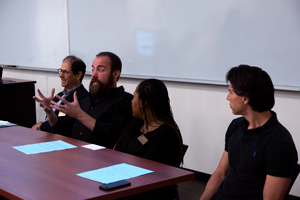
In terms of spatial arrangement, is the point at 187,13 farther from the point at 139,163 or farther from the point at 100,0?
the point at 139,163

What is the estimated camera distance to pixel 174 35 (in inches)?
142

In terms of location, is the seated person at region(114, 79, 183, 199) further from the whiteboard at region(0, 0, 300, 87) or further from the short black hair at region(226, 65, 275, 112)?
the whiteboard at region(0, 0, 300, 87)

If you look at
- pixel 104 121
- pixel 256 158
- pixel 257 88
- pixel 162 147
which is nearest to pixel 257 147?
pixel 256 158

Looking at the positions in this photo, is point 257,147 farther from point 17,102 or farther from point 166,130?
point 17,102

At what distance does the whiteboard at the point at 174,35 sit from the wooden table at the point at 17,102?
2.45 ft

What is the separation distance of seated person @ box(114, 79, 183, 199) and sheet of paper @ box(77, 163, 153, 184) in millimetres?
271

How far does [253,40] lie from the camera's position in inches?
122

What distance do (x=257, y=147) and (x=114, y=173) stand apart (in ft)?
2.15

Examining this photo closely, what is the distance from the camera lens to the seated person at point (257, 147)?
1438mm

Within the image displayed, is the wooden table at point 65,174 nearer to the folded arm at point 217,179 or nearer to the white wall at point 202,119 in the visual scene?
the folded arm at point 217,179

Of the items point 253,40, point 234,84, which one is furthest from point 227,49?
point 234,84

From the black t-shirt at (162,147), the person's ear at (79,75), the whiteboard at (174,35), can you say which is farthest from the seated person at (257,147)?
the person's ear at (79,75)

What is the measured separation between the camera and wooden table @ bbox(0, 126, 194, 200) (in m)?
1.36

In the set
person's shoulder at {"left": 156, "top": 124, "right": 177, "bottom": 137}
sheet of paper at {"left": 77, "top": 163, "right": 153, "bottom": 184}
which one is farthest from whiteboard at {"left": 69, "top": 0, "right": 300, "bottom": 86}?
sheet of paper at {"left": 77, "top": 163, "right": 153, "bottom": 184}
